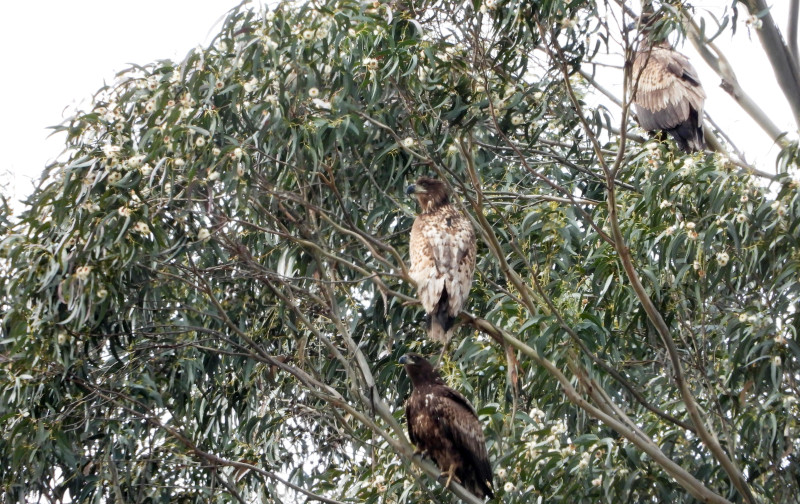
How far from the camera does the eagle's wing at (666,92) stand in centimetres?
600

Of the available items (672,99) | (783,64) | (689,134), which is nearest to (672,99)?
(672,99)

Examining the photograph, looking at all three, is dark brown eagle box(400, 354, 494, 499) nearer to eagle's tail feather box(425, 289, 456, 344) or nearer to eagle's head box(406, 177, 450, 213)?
eagle's tail feather box(425, 289, 456, 344)

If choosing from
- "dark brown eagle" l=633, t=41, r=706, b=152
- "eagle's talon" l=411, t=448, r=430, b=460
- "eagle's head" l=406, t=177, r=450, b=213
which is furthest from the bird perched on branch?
"eagle's talon" l=411, t=448, r=430, b=460

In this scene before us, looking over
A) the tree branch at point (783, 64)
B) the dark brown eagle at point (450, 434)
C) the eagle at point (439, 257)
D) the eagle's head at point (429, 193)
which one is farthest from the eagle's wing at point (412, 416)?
the tree branch at point (783, 64)

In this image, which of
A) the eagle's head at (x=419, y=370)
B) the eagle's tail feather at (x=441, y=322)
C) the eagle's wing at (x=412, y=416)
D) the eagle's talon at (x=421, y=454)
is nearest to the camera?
the eagle's tail feather at (x=441, y=322)

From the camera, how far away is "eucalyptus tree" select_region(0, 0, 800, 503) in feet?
13.6

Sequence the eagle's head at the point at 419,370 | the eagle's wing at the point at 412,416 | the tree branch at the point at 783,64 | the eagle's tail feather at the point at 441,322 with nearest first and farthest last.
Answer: the eagle's tail feather at the point at 441,322
the eagle's wing at the point at 412,416
the eagle's head at the point at 419,370
the tree branch at the point at 783,64

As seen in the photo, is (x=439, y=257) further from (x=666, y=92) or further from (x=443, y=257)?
(x=666, y=92)

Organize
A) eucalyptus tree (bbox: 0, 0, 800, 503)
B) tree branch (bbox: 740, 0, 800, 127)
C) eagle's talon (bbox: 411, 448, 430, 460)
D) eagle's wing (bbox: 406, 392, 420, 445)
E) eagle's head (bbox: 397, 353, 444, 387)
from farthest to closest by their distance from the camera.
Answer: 1. tree branch (bbox: 740, 0, 800, 127)
2. eagle's head (bbox: 397, 353, 444, 387)
3. eagle's wing (bbox: 406, 392, 420, 445)
4. eagle's talon (bbox: 411, 448, 430, 460)
5. eucalyptus tree (bbox: 0, 0, 800, 503)

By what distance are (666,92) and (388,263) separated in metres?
2.81

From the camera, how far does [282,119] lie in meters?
4.33

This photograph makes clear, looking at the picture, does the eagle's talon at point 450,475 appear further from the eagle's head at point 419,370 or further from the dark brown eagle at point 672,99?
the dark brown eagle at point 672,99

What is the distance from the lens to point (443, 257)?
472cm

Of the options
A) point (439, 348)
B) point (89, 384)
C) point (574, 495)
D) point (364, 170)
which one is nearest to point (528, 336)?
point (574, 495)
